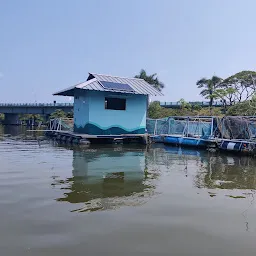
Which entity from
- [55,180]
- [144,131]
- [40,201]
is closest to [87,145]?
[144,131]

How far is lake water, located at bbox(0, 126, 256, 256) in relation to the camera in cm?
399

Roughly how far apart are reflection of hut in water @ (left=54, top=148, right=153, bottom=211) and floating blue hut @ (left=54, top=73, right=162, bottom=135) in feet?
27.7

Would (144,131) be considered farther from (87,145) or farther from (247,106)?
(247,106)

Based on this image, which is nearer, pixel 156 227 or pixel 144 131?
pixel 156 227

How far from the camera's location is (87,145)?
17719 millimetres

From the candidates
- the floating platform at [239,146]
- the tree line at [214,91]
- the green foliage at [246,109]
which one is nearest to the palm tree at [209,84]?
the tree line at [214,91]

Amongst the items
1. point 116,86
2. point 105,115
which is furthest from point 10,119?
point 116,86

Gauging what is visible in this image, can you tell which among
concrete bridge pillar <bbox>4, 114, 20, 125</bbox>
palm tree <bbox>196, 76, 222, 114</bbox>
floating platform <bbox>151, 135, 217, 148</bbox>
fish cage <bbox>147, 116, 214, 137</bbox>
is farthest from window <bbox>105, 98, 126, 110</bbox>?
concrete bridge pillar <bbox>4, 114, 20, 125</bbox>

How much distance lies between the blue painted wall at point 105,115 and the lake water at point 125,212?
9.76m

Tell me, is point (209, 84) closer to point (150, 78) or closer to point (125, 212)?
point (150, 78)

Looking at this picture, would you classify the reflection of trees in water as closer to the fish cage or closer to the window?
the fish cage

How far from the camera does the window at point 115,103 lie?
67.8ft

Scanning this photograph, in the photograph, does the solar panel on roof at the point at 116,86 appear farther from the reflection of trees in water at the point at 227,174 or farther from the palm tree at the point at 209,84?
the palm tree at the point at 209,84

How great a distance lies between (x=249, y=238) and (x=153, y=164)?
694 centimetres
